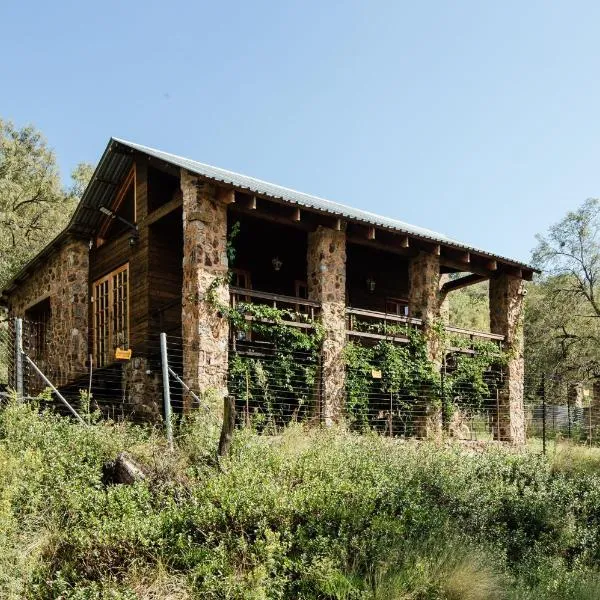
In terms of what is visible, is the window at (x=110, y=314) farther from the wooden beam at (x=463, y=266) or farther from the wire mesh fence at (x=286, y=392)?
the wooden beam at (x=463, y=266)

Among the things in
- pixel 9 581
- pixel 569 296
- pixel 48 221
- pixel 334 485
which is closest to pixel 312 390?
pixel 334 485

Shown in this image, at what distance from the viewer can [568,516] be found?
8969 millimetres

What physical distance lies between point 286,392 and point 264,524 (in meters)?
5.20

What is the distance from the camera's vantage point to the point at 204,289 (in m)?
11.1

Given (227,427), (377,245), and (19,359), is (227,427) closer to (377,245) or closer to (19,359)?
(19,359)

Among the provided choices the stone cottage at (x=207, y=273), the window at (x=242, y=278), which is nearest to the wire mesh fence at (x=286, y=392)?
the stone cottage at (x=207, y=273)

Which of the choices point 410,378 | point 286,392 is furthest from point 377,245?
point 286,392

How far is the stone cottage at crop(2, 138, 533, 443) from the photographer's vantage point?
11.3 meters

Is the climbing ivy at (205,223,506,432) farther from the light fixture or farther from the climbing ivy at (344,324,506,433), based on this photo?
the light fixture

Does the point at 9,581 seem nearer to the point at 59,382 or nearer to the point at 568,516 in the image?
the point at 568,516

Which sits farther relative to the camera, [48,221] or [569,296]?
[48,221]

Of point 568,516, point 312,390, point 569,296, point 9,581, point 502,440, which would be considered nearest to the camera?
point 9,581

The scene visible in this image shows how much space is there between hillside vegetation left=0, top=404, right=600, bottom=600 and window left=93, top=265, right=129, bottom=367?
18.1 feet

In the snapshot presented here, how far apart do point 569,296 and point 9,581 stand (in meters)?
22.0
